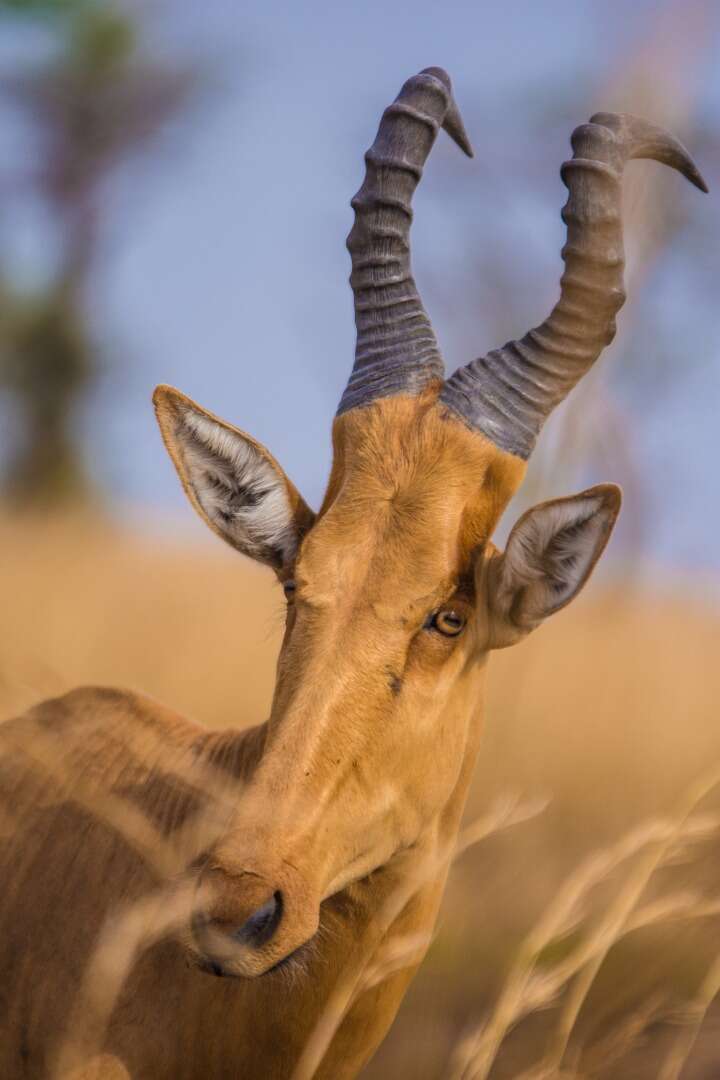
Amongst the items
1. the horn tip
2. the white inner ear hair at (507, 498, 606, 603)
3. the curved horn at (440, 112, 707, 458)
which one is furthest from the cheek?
the horn tip

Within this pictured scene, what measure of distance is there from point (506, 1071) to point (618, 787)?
3719 millimetres

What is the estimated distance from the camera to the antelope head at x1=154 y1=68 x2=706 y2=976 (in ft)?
12.1

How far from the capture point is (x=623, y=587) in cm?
1173

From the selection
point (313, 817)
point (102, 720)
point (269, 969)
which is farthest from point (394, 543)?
point (102, 720)

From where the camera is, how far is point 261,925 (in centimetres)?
341

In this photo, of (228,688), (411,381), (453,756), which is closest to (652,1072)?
(453,756)

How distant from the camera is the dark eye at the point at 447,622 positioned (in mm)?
4180

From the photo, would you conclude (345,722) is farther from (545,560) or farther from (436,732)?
(545,560)

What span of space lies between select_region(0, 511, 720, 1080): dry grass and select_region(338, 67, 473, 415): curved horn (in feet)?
3.20

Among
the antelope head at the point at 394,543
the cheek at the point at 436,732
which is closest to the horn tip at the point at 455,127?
the antelope head at the point at 394,543

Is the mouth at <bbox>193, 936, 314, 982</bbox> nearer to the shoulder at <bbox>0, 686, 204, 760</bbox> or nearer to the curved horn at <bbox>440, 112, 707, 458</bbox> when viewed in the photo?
the shoulder at <bbox>0, 686, 204, 760</bbox>

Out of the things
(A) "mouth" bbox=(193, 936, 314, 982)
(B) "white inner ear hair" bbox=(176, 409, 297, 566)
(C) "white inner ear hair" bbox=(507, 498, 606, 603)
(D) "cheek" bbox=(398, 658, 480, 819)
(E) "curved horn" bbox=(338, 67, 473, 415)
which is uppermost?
(E) "curved horn" bbox=(338, 67, 473, 415)

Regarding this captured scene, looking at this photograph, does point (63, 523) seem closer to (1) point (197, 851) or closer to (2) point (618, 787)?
(2) point (618, 787)

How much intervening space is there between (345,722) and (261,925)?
69cm
